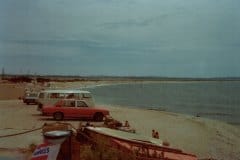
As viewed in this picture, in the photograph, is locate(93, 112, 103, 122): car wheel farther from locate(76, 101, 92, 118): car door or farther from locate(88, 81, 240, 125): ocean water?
locate(88, 81, 240, 125): ocean water

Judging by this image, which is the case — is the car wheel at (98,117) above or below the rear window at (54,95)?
below

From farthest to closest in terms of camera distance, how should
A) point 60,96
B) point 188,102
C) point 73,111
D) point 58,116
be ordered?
1. point 188,102
2. point 60,96
3. point 73,111
4. point 58,116

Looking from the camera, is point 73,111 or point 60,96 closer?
point 73,111

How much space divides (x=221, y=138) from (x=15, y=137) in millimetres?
12693

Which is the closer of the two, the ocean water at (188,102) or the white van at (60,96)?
the white van at (60,96)

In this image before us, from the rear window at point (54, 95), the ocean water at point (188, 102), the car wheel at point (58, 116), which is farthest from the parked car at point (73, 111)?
the ocean water at point (188, 102)

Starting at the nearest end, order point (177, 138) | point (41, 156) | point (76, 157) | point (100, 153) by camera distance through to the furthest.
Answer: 1. point (41, 156)
2. point (76, 157)
3. point (100, 153)
4. point (177, 138)

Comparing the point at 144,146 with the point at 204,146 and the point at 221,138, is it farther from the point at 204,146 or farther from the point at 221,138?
the point at 221,138

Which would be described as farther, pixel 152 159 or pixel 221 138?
pixel 221 138

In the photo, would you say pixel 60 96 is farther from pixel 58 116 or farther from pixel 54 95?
pixel 58 116

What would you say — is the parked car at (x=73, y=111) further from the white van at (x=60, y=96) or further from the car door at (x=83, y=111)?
the white van at (x=60, y=96)

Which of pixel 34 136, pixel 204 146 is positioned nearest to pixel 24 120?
pixel 34 136

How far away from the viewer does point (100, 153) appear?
30.6ft

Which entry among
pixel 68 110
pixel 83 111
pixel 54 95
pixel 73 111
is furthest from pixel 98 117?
pixel 54 95
